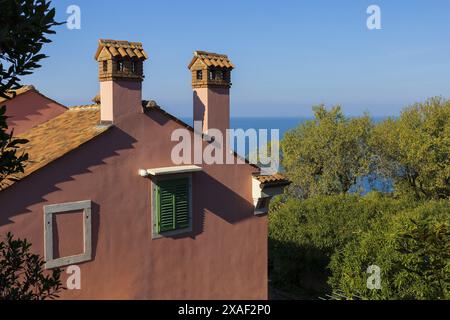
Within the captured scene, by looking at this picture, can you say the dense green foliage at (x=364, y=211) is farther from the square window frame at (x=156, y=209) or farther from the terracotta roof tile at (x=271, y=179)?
the square window frame at (x=156, y=209)

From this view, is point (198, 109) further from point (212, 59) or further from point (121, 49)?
point (121, 49)

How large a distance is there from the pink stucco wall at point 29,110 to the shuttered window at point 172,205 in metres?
5.34

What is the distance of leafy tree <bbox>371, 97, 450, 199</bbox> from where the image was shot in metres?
35.8

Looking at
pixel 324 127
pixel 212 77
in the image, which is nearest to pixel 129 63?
pixel 212 77

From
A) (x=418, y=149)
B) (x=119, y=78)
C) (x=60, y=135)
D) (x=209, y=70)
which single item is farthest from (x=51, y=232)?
(x=418, y=149)

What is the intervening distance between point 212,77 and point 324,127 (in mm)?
29346

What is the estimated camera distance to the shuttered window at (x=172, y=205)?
10719 mm

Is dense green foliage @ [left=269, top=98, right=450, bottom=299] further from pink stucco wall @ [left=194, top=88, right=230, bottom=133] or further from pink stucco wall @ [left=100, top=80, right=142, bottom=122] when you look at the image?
pink stucco wall @ [left=100, top=80, right=142, bottom=122]

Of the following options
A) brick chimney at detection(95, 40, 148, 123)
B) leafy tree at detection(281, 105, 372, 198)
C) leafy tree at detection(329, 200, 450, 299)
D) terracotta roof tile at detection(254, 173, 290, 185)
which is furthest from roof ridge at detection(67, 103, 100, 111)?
leafy tree at detection(281, 105, 372, 198)

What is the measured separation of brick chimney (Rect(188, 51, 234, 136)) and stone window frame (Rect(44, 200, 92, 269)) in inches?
147

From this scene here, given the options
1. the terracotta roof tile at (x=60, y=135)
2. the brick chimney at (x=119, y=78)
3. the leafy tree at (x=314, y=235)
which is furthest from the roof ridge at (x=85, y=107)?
the leafy tree at (x=314, y=235)

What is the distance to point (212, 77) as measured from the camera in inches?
471

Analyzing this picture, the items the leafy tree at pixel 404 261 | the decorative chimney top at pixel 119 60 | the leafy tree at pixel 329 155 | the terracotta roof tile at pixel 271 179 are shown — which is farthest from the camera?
the leafy tree at pixel 329 155

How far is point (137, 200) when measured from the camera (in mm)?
10398
